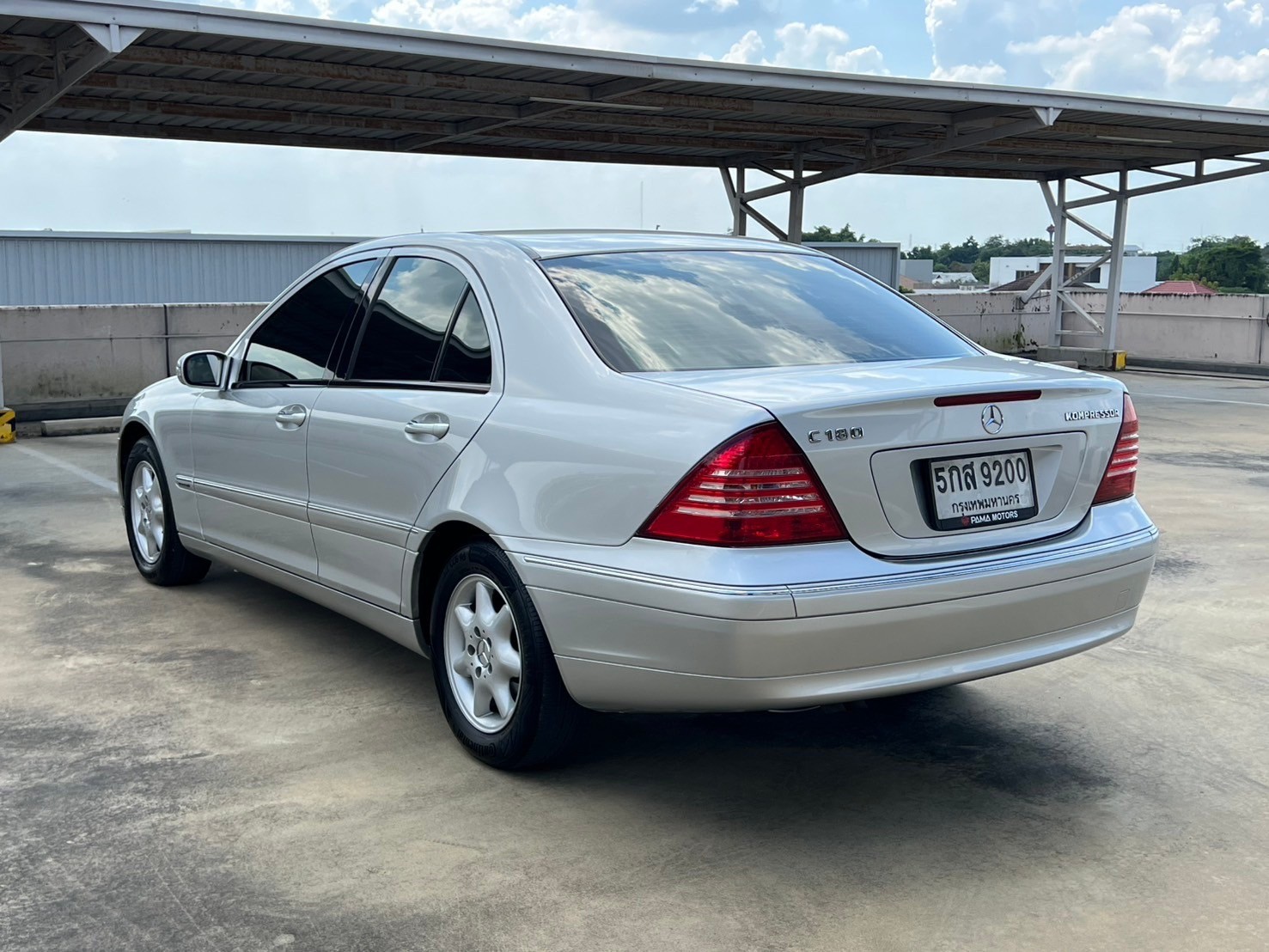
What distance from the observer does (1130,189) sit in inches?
994

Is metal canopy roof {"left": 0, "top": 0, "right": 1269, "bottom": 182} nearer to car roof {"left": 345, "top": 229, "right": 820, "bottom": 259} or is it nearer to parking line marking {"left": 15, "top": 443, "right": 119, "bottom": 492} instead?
parking line marking {"left": 15, "top": 443, "right": 119, "bottom": 492}

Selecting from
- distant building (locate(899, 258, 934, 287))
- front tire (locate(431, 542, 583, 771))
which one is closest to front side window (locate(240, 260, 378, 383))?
front tire (locate(431, 542, 583, 771))

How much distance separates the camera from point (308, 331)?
5121mm

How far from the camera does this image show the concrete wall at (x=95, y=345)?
47.9ft

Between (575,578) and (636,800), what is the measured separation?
0.72 m

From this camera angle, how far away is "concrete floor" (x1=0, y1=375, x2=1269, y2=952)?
3.06 m

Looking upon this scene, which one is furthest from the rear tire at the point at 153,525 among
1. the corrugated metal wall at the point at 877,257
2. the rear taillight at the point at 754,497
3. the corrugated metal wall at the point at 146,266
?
the corrugated metal wall at the point at 146,266

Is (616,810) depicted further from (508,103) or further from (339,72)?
(508,103)

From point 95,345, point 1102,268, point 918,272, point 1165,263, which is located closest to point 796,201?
point 95,345

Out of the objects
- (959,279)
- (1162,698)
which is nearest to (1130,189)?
(1162,698)

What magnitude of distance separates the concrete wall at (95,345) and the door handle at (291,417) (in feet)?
35.3

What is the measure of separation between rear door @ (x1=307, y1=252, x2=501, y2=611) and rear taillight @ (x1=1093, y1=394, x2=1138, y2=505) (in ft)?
5.90

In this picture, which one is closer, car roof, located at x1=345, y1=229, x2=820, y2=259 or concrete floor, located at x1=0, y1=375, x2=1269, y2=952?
concrete floor, located at x1=0, y1=375, x2=1269, y2=952

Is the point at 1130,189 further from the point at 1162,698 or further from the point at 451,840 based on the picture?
the point at 451,840
